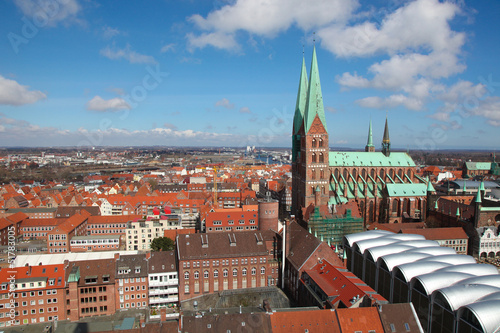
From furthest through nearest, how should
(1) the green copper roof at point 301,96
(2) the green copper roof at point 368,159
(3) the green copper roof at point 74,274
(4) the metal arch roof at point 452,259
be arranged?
(2) the green copper roof at point 368,159 → (1) the green copper roof at point 301,96 → (4) the metal arch roof at point 452,259 → (3) the green copper roof at point 74,274

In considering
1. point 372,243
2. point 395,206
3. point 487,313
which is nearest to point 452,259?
point 372,243

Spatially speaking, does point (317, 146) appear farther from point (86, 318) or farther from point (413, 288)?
point (86, 318)

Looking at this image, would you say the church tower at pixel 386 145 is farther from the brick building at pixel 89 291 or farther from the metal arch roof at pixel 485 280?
the brick building at pixel 89 291

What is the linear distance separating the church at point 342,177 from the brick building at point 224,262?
1826 centimetres

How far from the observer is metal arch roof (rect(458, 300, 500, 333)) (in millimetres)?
28875

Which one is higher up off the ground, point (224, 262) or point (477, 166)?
point (477, 166)

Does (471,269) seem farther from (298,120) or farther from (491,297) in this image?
(298,120)

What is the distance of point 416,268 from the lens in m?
40.0

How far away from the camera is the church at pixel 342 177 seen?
7206cm

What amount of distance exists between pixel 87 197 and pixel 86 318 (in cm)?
6637

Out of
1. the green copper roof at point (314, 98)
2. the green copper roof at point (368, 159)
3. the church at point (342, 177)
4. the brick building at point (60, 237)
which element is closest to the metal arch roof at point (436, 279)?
the church at point (342, 177)

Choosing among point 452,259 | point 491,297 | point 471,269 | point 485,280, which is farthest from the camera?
point 452,259

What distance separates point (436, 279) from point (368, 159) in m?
51.1

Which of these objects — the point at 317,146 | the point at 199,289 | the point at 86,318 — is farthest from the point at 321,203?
the point at 86,318
